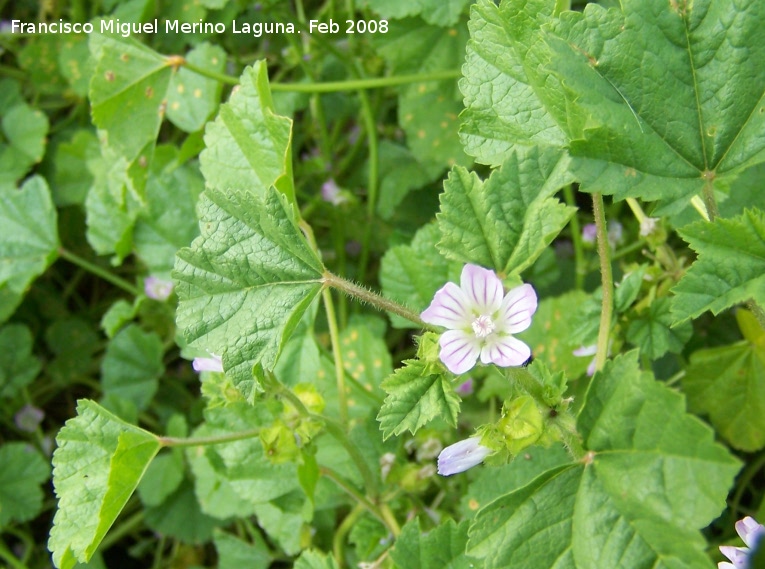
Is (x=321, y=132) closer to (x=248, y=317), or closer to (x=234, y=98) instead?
(x=234, y=98)

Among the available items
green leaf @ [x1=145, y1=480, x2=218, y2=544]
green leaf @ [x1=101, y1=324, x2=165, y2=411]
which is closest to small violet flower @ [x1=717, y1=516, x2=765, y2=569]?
green leaf @ [x1=145, y1=480, x2=218, y2=544]

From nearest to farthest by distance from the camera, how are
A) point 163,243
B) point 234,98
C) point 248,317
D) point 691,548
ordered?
point 691,548
point 248,317
point 234,98
point 163,243

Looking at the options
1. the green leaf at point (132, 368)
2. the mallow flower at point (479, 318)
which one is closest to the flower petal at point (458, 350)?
the mallow flower at point (479, 318)

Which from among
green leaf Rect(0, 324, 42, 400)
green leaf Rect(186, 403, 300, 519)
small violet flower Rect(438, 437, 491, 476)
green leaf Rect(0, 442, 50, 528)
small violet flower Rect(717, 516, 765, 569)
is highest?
small violet flower Rect(438, 437, 491, 476)

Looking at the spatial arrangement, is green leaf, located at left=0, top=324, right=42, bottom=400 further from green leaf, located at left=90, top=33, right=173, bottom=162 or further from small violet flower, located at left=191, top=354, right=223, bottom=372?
small violet flower, located at left=191, top=354, right=223, bottom=372

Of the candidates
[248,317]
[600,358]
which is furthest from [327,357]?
[600,358]

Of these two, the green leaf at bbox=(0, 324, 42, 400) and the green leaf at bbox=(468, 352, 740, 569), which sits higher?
the green leaf at bbox=(468, 352, 740, 569)
